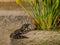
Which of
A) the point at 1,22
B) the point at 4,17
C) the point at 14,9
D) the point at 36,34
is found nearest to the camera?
the point at 36,34

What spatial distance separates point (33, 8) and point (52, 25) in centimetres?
47

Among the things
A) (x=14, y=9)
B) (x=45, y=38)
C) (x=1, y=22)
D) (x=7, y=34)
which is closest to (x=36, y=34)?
(x=45, y=38)

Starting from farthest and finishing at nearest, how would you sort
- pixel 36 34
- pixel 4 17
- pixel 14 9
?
pixel 14 9, pixel 4 17, pixel 36 34

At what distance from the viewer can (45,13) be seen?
176 inches

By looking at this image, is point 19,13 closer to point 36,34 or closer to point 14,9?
point 14,9

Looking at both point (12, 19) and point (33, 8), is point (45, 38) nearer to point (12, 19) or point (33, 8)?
point (33, 8)

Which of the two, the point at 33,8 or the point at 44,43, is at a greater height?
the point at 33,8

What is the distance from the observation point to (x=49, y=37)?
4230mm

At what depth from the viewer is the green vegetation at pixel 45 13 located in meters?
4.46

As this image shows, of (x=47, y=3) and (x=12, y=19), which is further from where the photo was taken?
(x=12, y=19)

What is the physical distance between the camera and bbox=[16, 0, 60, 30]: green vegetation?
446 cm

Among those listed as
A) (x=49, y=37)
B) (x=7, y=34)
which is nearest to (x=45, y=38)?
(x=49, y=37)

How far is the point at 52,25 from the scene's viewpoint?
4.59 meters

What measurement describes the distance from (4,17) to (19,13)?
14.7 inches
